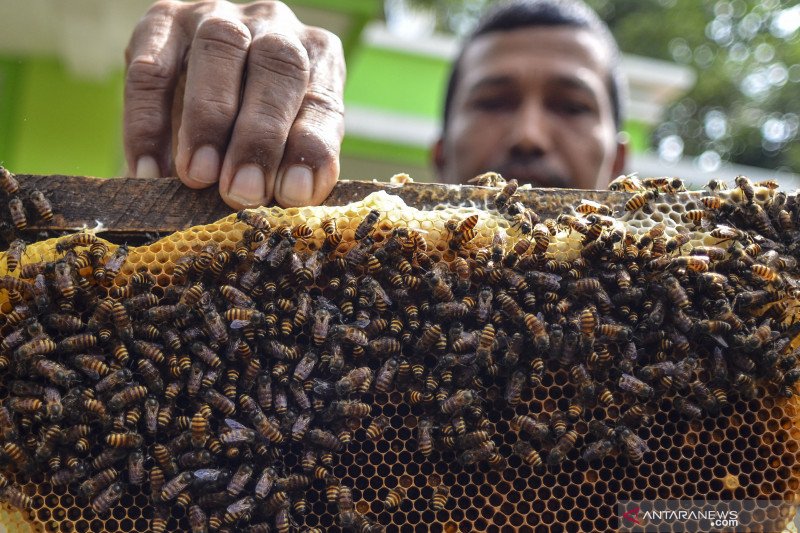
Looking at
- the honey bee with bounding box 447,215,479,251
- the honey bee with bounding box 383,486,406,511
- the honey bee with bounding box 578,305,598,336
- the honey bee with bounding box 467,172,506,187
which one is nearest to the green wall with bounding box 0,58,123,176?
the honey bee with bounding box 467,172,506,187

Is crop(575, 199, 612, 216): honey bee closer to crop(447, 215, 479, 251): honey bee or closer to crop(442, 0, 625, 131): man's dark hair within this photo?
crop(447, 215, 479, 251): honey bee

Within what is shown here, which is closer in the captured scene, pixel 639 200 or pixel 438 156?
pixel 639 200

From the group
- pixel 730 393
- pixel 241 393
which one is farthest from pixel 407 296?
pixel 730 393

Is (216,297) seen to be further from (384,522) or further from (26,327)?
(384,522)

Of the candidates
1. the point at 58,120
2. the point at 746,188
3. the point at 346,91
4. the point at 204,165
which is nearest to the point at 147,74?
the point at 204,165

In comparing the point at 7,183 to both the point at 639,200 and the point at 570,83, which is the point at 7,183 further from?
the point at 570,83

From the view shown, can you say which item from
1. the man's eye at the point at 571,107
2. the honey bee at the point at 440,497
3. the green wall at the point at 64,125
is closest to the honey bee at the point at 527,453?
the honey bee at the point at 440,497
